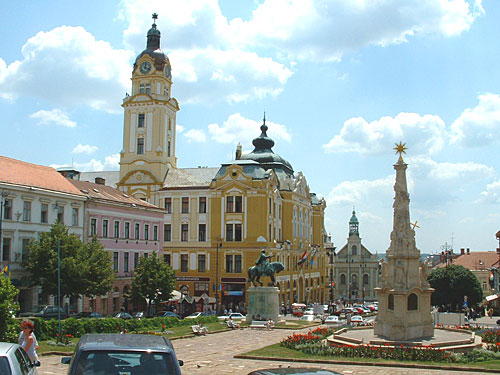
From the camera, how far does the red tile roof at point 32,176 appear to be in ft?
137

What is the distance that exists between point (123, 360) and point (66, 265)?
32369 millimetres

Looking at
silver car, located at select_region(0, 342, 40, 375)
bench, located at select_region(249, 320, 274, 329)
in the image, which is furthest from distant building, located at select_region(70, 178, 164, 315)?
silver car, located at select_region(0, 342, 40, 375)

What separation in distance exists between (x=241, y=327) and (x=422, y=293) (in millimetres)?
13577

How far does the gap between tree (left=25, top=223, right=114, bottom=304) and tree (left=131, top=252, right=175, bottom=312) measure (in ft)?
25.2

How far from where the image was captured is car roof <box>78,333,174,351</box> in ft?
30.8

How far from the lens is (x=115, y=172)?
77000mm

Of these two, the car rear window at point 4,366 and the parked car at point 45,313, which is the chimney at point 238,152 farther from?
the car rear window at point 4,366

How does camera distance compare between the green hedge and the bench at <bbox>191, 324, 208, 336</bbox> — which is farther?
the bench at <bbox>191, 324, 208, 336</bbox>

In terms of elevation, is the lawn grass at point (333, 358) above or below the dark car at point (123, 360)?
below

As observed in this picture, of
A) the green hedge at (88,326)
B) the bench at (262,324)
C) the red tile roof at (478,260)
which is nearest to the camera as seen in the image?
Answer: the green hedge at (88,326)

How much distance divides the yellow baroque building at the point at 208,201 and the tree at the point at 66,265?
20511mm

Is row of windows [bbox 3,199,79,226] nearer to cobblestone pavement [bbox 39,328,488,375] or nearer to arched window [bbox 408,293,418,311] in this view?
cobblestone pavement [bbox 39,328,488,375]

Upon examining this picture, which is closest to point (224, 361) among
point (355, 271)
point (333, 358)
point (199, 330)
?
point (333, 358)

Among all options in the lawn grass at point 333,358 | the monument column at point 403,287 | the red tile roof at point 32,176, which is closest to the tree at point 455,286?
the red tile roof at point 32,176
